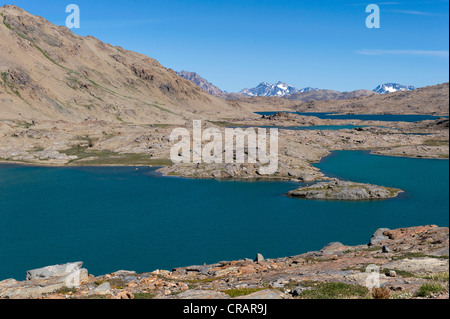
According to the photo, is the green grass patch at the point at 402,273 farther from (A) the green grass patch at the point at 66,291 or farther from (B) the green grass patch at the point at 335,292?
(A) the green grass patch at the point at 66,291

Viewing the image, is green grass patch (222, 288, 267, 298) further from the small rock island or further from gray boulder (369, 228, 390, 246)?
the small rock island

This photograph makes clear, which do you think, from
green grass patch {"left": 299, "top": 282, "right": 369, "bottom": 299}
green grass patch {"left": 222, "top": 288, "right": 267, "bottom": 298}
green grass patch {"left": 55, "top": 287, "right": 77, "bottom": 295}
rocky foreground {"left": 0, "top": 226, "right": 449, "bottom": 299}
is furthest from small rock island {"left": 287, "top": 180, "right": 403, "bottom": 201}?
green grass patch {"left": 55, "top": 287, "right": 77, "bottom": 295}

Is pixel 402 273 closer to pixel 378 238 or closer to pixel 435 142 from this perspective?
pixel 378 238

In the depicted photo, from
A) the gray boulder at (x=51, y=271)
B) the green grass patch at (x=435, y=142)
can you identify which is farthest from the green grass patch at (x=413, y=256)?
the green grass patch at (x=435, y=142)
